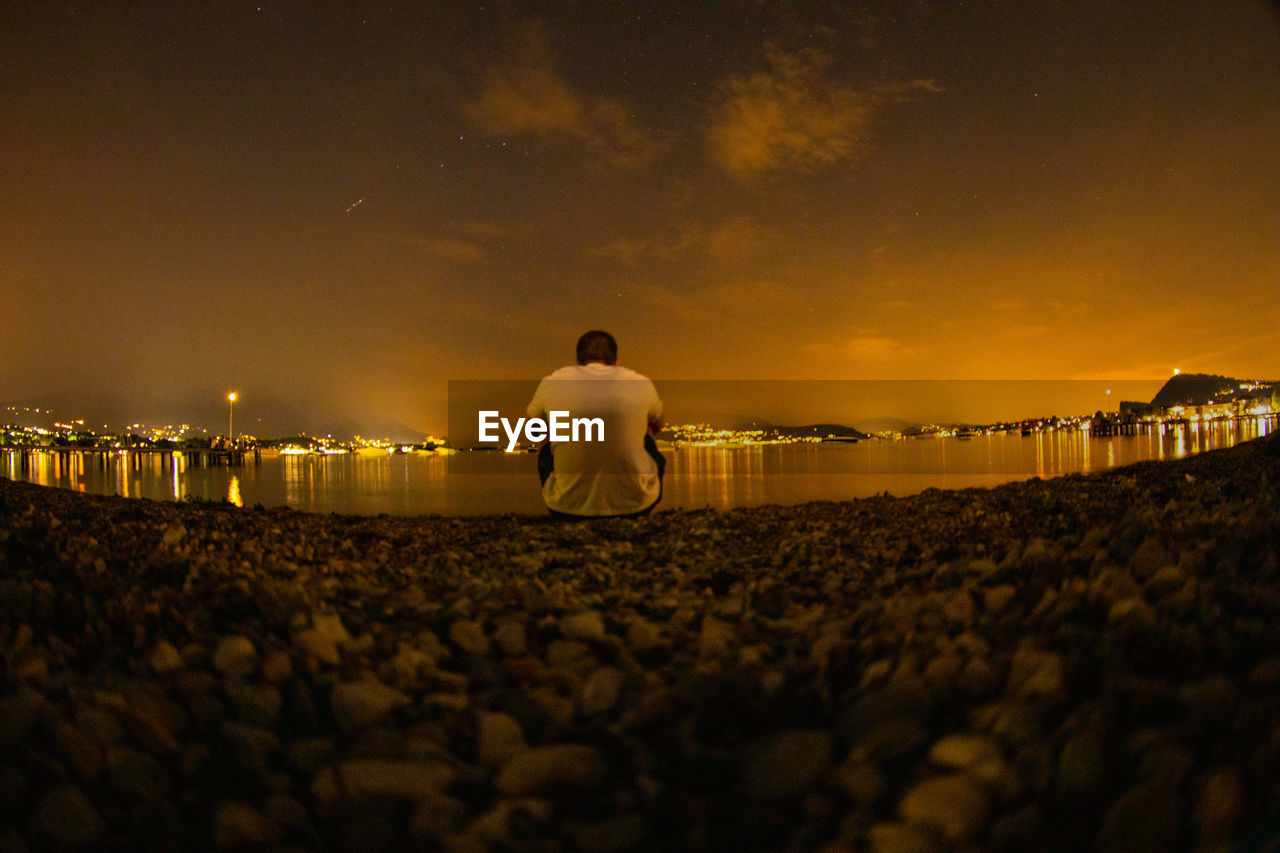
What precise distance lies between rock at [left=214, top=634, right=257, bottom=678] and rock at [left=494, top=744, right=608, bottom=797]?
A: 1070mm

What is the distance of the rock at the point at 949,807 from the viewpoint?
44.1 inches

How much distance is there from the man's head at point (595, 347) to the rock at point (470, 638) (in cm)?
353

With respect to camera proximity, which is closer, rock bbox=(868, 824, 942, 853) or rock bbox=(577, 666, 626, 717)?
rock bbox=(868, 824, 942, 853)

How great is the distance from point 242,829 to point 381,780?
0.27 m

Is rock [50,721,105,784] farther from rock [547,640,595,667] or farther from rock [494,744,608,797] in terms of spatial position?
rock [547,640,595,667]

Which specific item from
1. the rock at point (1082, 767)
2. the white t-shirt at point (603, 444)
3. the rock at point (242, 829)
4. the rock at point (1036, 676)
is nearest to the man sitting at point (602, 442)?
the white t-shirt at point (603, 444)

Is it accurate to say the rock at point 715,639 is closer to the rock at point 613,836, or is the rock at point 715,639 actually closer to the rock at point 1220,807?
the rock at point 613,836

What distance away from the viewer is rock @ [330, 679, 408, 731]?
1.66 metres

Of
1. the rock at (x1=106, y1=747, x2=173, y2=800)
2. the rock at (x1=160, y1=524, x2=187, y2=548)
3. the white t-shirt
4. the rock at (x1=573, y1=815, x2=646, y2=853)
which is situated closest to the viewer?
the rock at (x1=573, y1=815, x2=646, y2=853)

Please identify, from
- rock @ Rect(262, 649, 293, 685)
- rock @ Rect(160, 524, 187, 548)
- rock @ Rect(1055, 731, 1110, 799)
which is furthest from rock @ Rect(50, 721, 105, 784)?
rock @ Rect(160, 524, 187, 548)

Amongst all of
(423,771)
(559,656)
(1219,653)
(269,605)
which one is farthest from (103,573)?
(1219,653)

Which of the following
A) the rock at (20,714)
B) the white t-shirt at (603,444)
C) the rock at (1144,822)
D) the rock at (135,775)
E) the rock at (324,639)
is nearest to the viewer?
the rock at (1144,822)

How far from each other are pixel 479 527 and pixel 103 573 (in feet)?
13.0

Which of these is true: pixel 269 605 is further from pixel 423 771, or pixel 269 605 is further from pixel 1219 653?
pixel 1219 653
